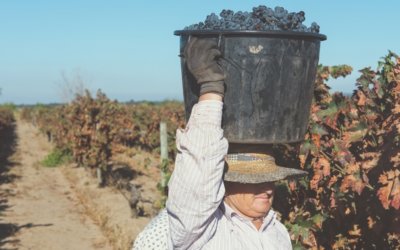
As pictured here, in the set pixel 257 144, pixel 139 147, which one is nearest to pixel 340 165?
pixel 257 144

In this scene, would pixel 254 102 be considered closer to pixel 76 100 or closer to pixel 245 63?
Result: pixel 245 63

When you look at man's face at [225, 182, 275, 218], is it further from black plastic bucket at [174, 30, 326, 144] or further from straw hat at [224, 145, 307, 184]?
black plastic bucket at [174, 30, 326, 144]

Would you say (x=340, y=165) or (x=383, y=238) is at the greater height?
(x=340, y=165)

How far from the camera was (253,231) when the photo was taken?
7.34 ft

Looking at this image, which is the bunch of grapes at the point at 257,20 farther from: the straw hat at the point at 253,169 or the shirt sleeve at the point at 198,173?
the straw hat at the point at 253,169

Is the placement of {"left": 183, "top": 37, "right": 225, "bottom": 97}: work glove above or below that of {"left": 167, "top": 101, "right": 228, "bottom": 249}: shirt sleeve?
above

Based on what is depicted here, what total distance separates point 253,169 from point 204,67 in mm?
506

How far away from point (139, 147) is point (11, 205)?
1312cm

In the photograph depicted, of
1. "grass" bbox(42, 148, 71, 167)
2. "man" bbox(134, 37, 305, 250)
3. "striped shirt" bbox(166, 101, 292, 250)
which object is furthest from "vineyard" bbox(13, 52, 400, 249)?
"grass" bbox(42, 148, 71, 167)

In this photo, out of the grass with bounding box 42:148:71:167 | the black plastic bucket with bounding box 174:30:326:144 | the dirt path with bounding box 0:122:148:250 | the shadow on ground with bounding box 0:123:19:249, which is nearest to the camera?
the black plastic bucket with bounding box 174:30:326:144

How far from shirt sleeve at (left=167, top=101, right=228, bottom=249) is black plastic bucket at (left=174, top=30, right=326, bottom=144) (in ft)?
0.69

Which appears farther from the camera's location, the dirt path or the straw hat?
the dirt path

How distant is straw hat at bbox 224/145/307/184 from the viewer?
214 cm

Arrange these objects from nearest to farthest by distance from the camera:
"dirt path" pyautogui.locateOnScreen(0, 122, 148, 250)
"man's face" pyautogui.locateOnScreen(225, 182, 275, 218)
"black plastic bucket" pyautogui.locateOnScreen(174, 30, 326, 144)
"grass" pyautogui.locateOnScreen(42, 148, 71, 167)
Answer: "black plastic bucket" pyautogui.locateOnScreen(174, 30, 326, 144) < "man's face" pyautogui.locateOnScreen(225, 182, 275, 218) < "dirt path" pyautogui.locateOnScreen(0, 122, 148, 250) < "grass" pyautogui.locateOnScreen(42, 148, 71, 167)
